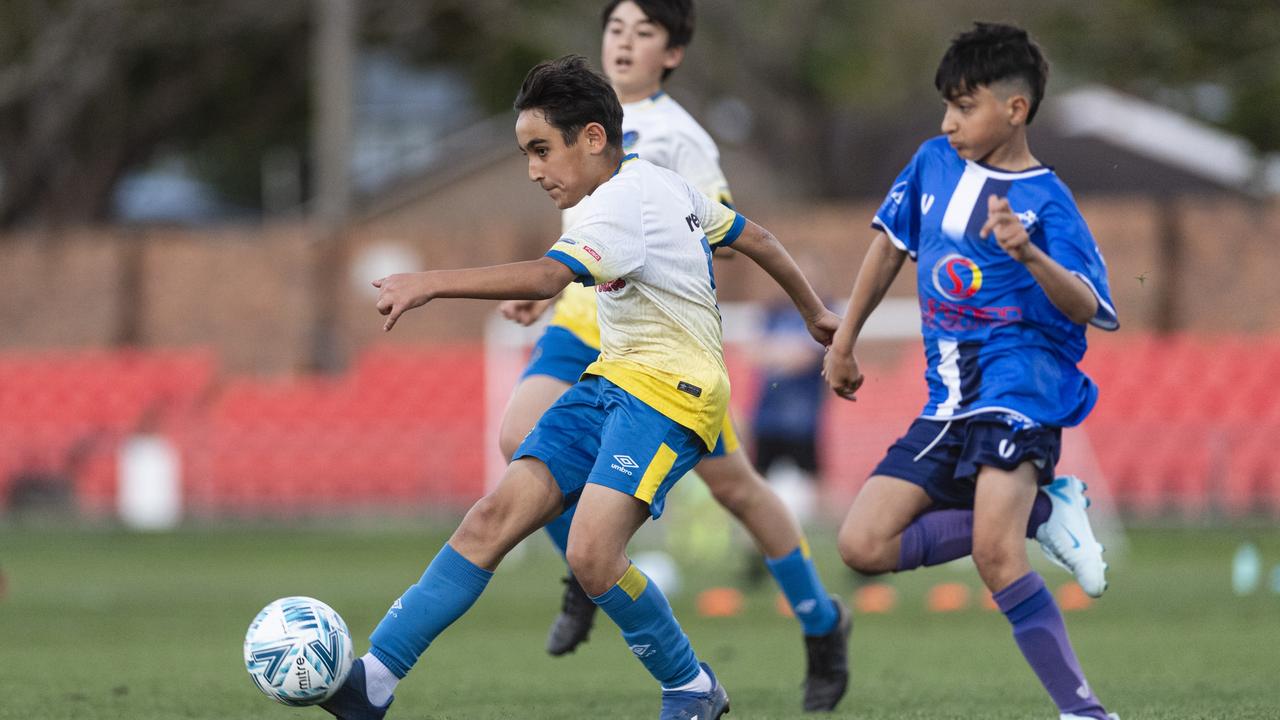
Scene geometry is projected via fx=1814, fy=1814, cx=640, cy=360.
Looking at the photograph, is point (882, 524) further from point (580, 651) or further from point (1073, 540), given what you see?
point (580, 651)

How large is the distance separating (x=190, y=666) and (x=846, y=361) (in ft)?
12.9

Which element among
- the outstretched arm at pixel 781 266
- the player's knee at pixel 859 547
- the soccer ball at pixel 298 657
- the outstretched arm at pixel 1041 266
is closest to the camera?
the outstretched arm at pixel 1041 266

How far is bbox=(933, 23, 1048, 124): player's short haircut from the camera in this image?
5395 mm

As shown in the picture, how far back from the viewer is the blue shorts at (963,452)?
17.3 feet

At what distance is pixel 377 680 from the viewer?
5.25 metres

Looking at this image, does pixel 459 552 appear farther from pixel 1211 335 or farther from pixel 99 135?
pixel 99 135

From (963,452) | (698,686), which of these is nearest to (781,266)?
(963,452)

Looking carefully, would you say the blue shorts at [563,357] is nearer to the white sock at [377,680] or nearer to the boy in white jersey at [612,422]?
the boy in white jersey at [612,422]

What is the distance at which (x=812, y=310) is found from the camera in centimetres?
578

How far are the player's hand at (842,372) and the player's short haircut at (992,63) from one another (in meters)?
0.87

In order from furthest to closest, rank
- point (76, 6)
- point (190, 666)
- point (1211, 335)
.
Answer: point (76, 6), point (1211, 335), point (190, 666)

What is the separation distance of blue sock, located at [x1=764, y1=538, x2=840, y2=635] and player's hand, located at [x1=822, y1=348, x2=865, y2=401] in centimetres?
95

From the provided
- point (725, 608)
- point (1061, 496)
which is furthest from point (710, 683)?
point (725, 608)

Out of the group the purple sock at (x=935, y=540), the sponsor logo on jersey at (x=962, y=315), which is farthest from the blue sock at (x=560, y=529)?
the sponsor logo on jersey at (x=962, y=315)
